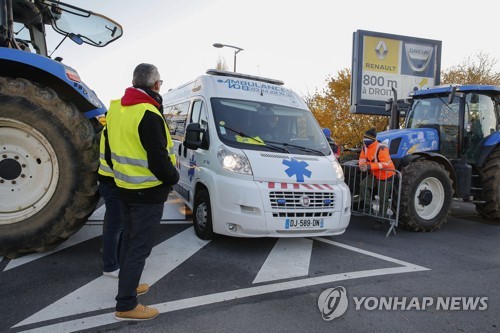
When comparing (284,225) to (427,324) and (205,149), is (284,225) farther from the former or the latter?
(427,324)

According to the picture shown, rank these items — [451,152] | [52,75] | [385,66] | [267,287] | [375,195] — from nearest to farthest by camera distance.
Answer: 1. [267,287]
2. [52,75]
3. [375,195]
4. [451,152]
5. [385,66]

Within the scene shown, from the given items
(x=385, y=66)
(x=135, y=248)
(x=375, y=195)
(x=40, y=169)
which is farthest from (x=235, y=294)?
(x=385, y=66)

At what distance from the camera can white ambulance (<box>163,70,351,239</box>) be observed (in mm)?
4633

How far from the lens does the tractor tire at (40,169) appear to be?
387cm

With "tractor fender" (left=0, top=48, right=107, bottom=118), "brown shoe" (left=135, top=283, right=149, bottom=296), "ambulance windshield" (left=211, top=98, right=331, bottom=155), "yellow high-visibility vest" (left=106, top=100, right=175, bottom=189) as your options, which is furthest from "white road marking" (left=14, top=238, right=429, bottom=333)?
"tractor fender" (left=0, top=48, right=107, bottom=118)

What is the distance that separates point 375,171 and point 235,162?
3.02 meters

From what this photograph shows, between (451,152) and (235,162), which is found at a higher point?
(451,152)

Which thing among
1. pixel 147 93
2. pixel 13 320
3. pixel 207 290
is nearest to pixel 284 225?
pixel 207 290

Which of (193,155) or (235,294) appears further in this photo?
(193,155)

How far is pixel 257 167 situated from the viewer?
473 centimetres

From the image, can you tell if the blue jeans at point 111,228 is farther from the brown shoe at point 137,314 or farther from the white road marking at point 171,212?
the white road marking at point 171,212

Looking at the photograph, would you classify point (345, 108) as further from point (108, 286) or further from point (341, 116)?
point (108, 286)

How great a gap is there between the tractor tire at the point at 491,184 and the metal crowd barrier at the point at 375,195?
1931 millimetres

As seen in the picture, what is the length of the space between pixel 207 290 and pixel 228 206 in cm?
130
